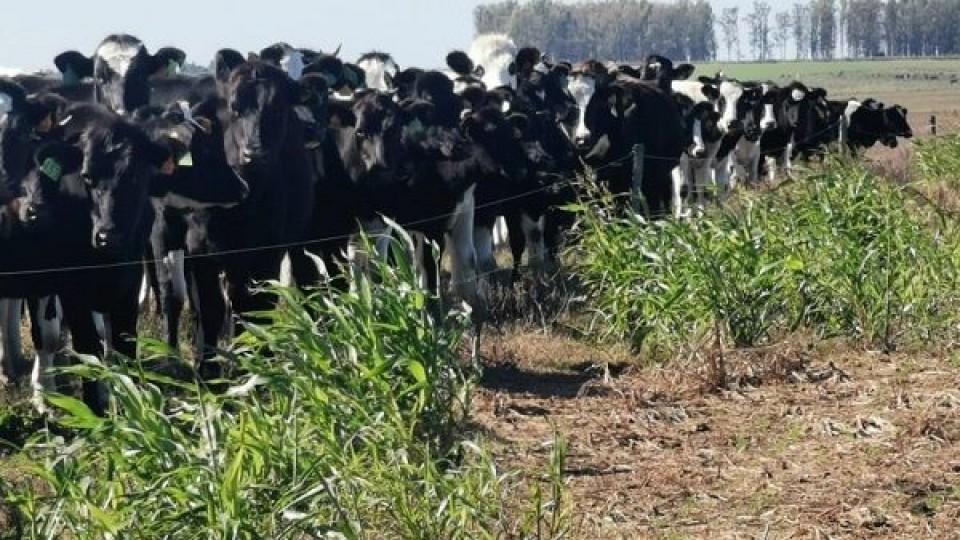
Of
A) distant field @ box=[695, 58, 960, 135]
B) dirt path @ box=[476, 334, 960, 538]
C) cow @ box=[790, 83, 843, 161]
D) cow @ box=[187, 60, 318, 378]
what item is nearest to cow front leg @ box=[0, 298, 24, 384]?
cow @ box=[187, 60, 318, 378]

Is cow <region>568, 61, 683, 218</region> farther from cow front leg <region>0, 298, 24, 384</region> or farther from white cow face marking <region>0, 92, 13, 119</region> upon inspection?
white cow face marking <region>0, 92, 13, 119</region>

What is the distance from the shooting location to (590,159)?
1702 cm

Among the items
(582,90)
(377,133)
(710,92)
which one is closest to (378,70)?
(582,90)

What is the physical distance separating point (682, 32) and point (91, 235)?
5565 inches

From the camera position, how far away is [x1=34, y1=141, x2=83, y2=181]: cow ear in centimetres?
1000

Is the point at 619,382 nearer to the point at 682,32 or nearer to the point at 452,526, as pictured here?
the point at 452,526

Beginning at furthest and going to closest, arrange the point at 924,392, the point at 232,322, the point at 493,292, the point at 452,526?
the point at 493,292 < the point at 232,322 < the point at 924,392 < the point at 452,526

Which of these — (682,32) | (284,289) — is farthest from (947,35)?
(284,289)

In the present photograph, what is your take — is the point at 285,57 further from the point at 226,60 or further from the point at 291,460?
the point at 291,460

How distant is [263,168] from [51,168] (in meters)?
1.87

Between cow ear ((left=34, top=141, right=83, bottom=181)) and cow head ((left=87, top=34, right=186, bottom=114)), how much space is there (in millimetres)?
4124

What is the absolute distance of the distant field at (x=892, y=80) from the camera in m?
64.0

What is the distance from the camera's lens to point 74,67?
1494 centimetres

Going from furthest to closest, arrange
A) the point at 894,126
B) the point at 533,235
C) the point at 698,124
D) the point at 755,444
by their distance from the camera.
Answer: the point at 894,126, the point at 698,124, the point at 533,235, the point at 755,444
